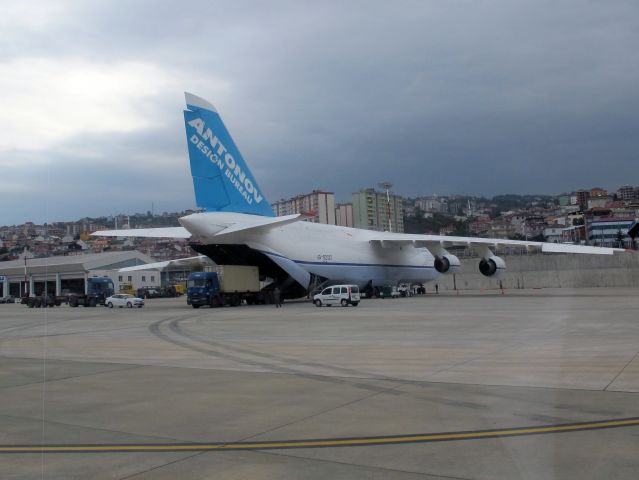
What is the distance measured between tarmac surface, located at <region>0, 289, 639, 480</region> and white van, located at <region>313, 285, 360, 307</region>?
20073 mm

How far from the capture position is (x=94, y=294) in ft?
186

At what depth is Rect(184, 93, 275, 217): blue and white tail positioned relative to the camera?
39.9 m

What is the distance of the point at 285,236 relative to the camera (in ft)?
145

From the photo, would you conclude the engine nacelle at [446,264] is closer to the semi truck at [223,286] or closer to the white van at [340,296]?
the white van at [340,296]

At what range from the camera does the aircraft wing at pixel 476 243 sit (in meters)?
43.1

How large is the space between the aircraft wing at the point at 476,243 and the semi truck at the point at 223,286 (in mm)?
11042

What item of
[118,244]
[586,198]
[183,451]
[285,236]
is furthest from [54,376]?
[118,244]

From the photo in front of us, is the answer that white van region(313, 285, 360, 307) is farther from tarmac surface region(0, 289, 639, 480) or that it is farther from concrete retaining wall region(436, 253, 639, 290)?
concrete retaining wall region(436, 253, 639, 290)

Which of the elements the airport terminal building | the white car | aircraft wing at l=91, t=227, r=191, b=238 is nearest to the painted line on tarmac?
aircraft wing at l=91, t=227, r=191, b=238

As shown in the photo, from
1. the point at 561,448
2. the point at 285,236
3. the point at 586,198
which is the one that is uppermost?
the point at 586,198

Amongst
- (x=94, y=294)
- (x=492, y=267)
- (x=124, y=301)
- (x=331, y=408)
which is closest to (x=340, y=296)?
(x=492, y=267)

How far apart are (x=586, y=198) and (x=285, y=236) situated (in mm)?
50596

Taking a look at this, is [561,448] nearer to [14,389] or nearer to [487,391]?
[487,391]

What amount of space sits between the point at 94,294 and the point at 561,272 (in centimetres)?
4571
